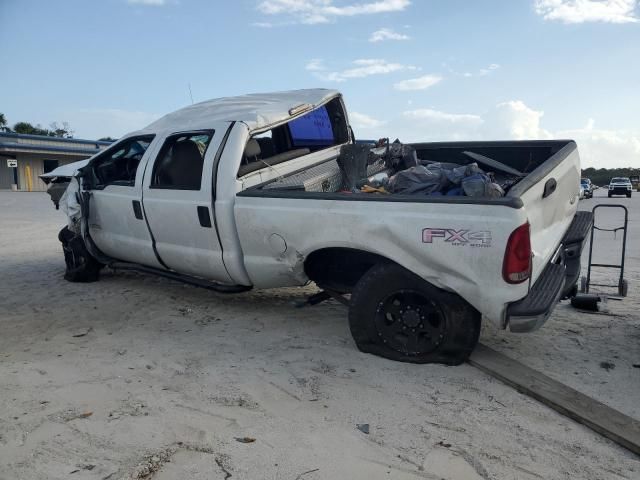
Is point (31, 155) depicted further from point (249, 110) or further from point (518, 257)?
point (518, 257)

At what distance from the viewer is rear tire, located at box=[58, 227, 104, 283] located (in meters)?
6.38

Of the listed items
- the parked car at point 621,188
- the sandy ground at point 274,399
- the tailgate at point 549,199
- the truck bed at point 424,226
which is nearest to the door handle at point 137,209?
the sandy ground at point 274,399

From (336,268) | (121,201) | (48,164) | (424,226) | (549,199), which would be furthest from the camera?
(48,164)

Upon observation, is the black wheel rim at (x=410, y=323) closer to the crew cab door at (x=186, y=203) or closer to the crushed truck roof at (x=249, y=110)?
the crew cab door at (x=186, y=203)

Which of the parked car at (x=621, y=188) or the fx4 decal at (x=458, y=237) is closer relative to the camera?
the fx4 decal at (x=458, y=237)

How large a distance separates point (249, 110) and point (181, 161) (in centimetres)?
83

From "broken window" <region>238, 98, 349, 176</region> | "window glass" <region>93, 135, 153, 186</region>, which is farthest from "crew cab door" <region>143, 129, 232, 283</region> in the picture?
"window glass" <region>93, 135, 153, 186</region>

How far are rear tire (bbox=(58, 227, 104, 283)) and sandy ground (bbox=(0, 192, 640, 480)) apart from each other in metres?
1.13

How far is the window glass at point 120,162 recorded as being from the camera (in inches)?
237

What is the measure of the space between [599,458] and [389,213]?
1827mm

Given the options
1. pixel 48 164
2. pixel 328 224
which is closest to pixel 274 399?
pixel 328 224

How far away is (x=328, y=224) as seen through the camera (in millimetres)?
3900

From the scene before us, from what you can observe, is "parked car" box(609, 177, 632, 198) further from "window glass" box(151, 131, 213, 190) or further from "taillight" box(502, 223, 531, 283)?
"taillight" box(502, 223, 531, 283)

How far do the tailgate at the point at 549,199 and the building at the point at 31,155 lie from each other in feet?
124
